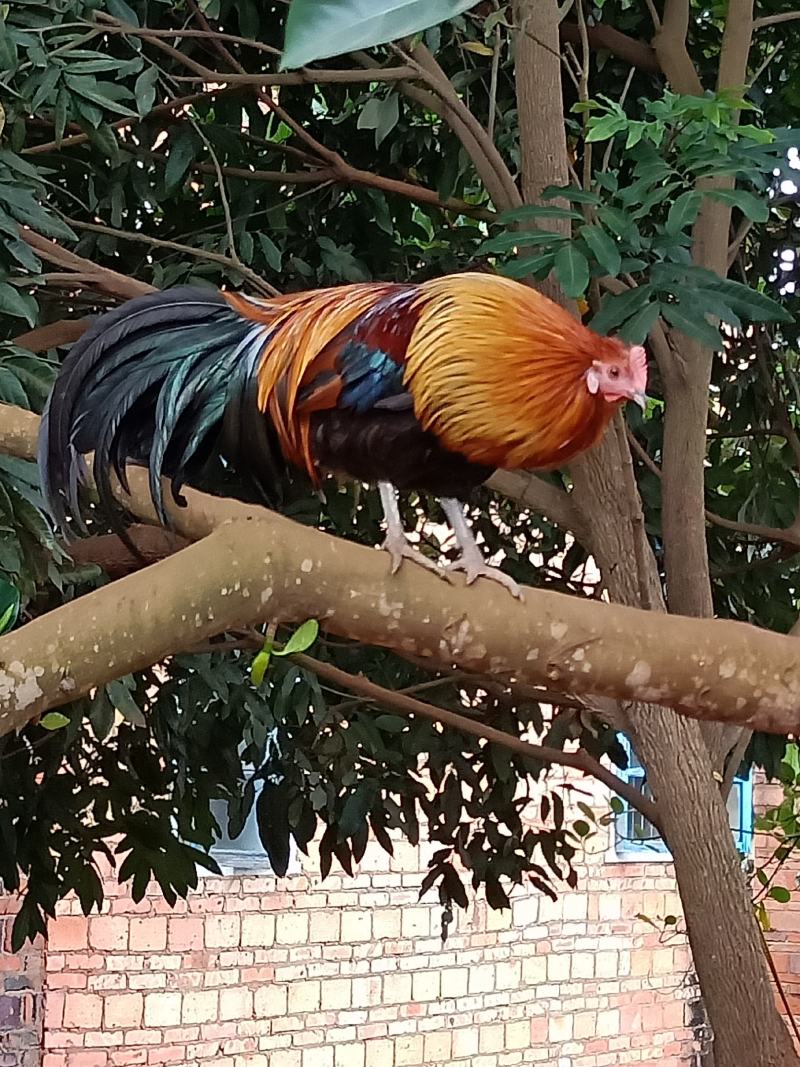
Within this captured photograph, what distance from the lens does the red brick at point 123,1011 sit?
2.71 metres

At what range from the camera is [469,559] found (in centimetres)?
99

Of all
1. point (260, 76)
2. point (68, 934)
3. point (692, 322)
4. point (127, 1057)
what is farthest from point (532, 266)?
point (127, 1057)

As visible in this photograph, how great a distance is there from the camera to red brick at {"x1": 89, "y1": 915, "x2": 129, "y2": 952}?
2678mm

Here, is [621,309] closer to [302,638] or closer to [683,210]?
[683,210]

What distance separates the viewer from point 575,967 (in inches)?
140

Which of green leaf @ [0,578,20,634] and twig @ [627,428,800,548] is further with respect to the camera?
twig @ [627,428,800,548]

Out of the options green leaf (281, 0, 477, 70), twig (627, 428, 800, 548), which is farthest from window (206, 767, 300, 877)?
green leaf (281, 0, 477, 70)

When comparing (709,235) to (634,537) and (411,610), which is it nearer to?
(634,537)

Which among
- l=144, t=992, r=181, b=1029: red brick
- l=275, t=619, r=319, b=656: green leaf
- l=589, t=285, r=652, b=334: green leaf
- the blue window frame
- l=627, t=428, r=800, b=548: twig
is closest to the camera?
l=275, t=619, r=319, b=656: green leaf

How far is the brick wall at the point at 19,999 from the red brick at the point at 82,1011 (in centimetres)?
6

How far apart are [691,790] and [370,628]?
29.9 inches

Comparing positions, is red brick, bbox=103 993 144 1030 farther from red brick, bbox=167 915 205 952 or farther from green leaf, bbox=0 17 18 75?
green leaf, bbox=0 17 18 75

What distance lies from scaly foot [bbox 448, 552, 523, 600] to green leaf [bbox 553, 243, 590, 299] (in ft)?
0.82

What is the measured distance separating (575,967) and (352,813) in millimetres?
2043
